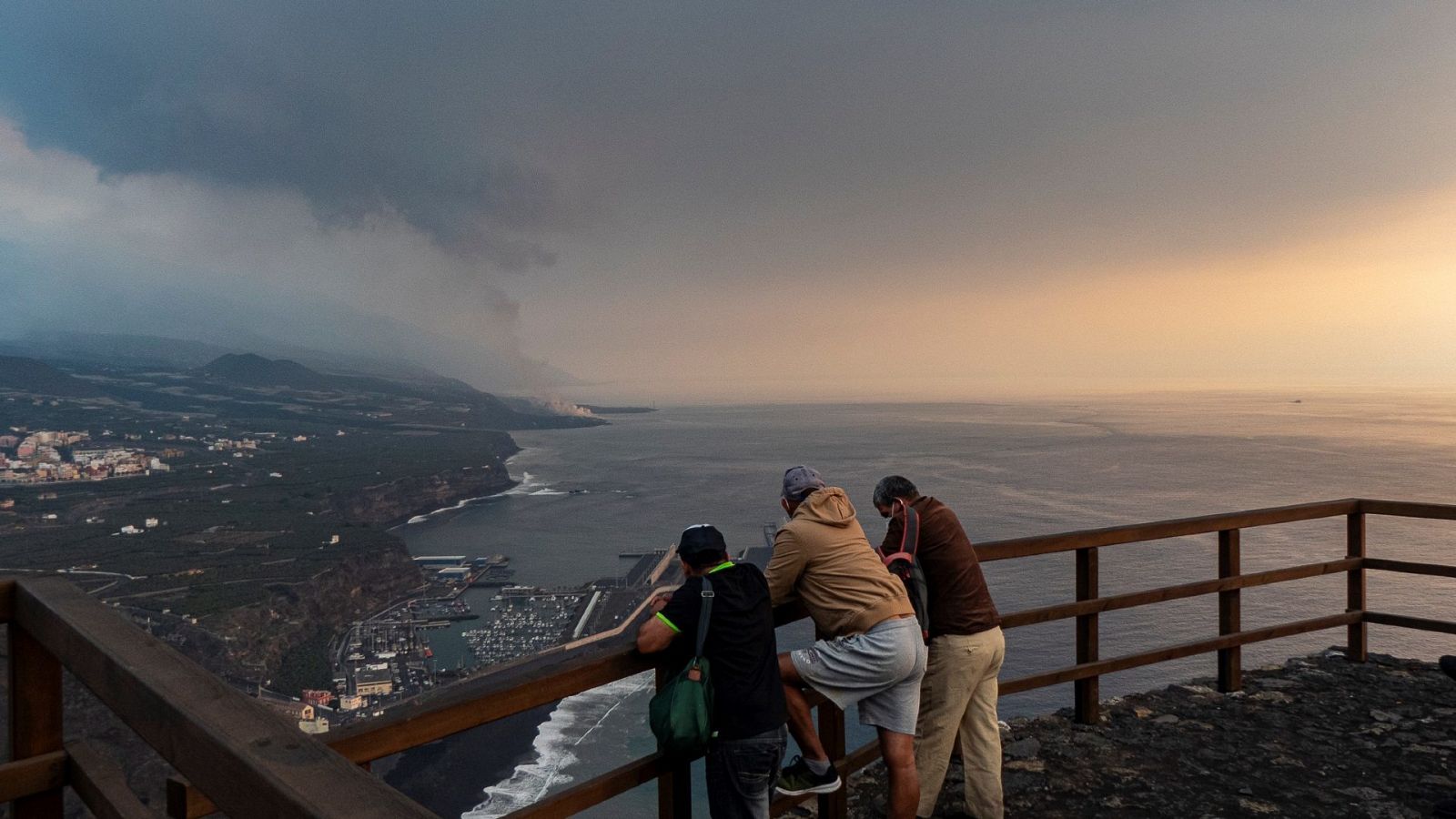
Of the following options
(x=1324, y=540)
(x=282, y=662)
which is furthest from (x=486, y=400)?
(x=1324, y=540)

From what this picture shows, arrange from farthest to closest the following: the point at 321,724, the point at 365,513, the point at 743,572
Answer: the point at 365,513 < the point at 321,724 < the point at 743,572

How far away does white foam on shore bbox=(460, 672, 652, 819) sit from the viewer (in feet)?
71.8

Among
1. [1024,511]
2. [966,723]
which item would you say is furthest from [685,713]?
[1024,511]

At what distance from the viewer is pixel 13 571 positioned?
207 centimetres

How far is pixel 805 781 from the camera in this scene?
3.53 m

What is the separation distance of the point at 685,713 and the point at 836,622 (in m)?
0.92

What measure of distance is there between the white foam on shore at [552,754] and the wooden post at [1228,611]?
14.1 m

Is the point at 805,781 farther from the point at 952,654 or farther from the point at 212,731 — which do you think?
the point at 212,731

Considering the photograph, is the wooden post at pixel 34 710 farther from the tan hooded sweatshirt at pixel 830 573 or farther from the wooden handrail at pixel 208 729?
the tan hooded sweatshirt at pixel 830 573

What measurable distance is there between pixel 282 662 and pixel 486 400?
13548 cm

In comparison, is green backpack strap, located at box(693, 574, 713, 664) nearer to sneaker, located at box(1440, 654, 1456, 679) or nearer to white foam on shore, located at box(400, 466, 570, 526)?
sneaker, located at box(1440, 654, 1456, 679)

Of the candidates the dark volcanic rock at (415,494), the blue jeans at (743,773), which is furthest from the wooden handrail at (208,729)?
the dark volcanic rock at (415,494)

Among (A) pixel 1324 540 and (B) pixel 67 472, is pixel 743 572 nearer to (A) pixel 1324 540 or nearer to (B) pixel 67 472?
(A) pixel 1324 540

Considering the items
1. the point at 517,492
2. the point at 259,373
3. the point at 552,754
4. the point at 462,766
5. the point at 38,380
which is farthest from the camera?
the point at 259,373
